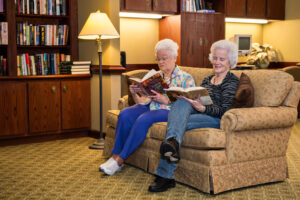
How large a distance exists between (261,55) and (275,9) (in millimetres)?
821

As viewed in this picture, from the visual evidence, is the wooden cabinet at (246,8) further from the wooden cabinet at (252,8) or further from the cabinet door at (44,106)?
the cabinet door at (44,106)

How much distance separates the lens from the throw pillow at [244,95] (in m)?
2.87

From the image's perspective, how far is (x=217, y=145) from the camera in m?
2.72

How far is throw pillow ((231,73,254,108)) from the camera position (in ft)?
9.41

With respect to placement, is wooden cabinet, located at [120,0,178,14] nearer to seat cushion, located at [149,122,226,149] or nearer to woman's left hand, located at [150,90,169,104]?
woman's left hand, located at [150,90,169,104]

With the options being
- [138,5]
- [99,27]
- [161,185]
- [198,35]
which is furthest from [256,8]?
[161,185]

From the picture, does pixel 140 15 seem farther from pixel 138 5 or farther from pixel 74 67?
pixel 74 67

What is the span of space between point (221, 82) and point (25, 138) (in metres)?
2.56

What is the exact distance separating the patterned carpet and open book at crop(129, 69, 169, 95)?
2.35 feet

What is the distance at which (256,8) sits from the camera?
20.3ft

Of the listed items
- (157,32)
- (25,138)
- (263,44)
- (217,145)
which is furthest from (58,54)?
(263,44)

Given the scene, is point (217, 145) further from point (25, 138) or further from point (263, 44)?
point (263, 44)

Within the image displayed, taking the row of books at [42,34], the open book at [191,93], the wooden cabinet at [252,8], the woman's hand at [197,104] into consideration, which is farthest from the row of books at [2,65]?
the wooden cabinet at [252,8]

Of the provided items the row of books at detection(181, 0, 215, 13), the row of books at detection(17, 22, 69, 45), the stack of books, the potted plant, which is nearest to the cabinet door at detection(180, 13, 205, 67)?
the row of books at detection(181, 0, 215, 13)
